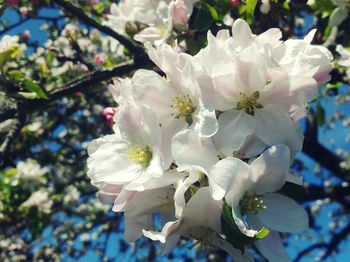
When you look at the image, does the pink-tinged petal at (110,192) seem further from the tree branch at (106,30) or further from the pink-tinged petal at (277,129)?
the tree branch at (106,30)

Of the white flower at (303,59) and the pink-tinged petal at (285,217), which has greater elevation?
the white flower at (303,59)

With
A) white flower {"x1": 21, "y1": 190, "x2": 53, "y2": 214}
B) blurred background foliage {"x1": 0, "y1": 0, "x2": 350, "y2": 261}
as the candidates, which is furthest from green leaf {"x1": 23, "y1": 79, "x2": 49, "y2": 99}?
white flower {"x1": 21, "y1": 190, "x2": 53, "y2": 214}

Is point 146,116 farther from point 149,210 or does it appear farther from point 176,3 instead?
point 176,3

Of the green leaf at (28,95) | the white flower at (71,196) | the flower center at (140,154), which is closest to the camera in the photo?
the flower center at (140,154)

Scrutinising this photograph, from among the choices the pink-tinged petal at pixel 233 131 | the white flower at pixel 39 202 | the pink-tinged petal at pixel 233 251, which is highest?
the pink-tinged petal at pixel 233 131

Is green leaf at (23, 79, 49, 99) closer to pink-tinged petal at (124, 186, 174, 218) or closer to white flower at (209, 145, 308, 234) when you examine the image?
pink-tinged petal at (124, 186, 174, 218)

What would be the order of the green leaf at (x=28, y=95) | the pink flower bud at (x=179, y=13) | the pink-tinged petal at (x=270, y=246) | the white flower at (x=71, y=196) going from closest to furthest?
the pink-tinged petal at (x=270, y=246), the pink flower bud at (x=179, y=13), the green leaf at (x=28, y=95), the white flower at (x=71, y=196)

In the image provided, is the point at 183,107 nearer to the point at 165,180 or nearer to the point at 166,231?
the point at 165,180

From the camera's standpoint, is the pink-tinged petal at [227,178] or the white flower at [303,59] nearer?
the pink-tinged petal at [227,178]

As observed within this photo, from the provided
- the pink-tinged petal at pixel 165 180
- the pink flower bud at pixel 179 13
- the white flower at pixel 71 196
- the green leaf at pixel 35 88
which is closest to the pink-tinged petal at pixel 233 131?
the pink-tinged petal at pixel 165 180
